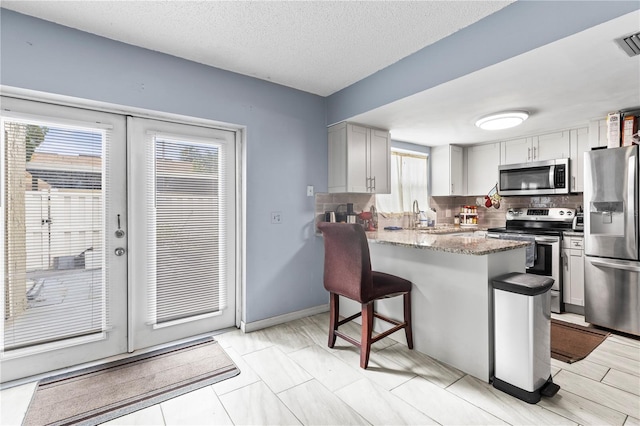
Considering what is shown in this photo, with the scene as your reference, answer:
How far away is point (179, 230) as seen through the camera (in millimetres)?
2807

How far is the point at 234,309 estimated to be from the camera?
3.14 m

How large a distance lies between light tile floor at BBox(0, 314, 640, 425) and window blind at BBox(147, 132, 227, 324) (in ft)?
2.34

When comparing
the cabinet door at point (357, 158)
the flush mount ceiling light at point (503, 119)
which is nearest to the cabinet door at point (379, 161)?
the cabinet door at point (357, 158)

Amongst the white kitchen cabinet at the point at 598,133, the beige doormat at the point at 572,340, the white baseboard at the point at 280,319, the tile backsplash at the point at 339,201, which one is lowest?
the beige doormat at the point at 572,340

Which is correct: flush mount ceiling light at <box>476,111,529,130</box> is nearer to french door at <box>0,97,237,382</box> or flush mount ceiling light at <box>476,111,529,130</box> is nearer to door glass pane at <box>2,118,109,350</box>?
french door at <box>0,97,237,382</box>

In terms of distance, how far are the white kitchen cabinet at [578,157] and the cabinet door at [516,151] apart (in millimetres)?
461

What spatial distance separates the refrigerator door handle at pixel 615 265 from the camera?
2.84 meters

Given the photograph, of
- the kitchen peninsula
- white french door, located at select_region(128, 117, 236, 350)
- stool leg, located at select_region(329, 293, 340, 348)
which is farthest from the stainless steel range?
white french door, located at select_region(128, 117, 236, 350)

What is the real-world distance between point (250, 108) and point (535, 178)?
370 centimetres

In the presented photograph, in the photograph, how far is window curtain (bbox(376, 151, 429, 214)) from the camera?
4.52m

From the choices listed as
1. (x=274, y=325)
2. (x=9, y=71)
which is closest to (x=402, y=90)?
(x=274, y=325)

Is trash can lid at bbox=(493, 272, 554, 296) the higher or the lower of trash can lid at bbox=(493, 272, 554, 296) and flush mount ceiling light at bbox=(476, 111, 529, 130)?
the lower

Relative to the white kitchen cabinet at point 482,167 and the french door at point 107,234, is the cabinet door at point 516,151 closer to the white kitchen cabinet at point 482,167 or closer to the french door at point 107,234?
the white kitchen cabinet at point 482,167

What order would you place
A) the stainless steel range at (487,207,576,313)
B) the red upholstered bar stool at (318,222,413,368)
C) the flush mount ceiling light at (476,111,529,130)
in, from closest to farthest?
1. the red upholstered bar stool at (318,222,413,368)
2. the flush mount ceiling light at (476,111,529,130)
3. the stainless steel range at (487,207,576,313)
